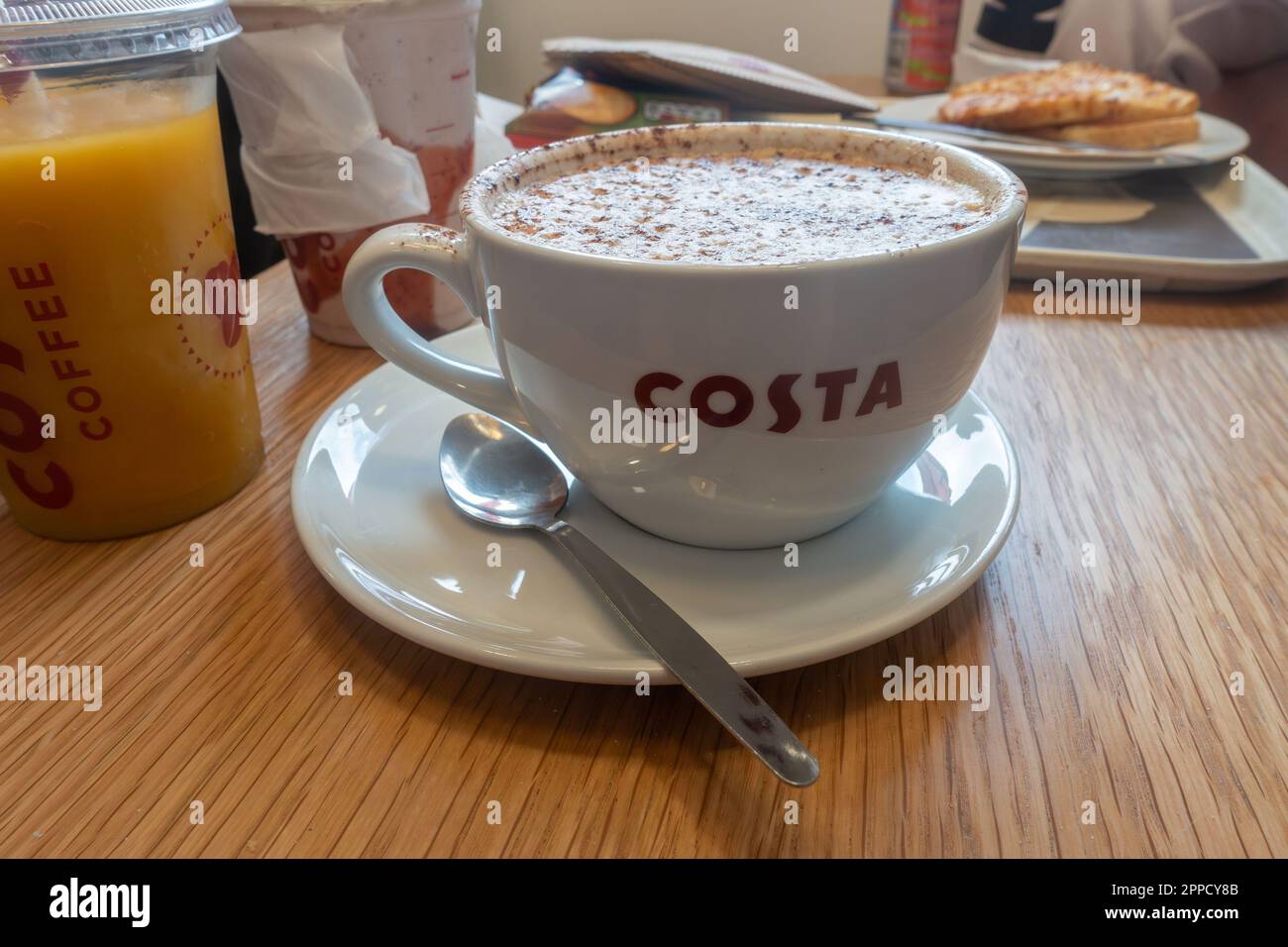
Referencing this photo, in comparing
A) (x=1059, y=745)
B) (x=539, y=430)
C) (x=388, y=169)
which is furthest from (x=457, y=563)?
(x=388, y=169)

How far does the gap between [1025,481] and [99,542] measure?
677mm

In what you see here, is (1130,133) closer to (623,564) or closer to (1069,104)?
(1069,104)

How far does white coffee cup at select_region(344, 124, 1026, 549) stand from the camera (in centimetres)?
48

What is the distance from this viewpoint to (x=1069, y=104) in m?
1.45

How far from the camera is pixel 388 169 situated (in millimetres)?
878

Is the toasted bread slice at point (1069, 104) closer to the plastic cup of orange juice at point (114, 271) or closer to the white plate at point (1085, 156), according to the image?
the white plate at point (1085, 156)

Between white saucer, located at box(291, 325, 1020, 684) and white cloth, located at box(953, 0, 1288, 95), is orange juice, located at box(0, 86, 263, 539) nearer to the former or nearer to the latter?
white saucer, located at box(291, 325, 1020, 684)

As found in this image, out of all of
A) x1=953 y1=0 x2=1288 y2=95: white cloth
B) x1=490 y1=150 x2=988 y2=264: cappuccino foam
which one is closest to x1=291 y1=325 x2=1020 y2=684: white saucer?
x1=490 y1=150 x2=988 y2=264: cappuccino foam

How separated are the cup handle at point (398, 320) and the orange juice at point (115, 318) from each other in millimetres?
119

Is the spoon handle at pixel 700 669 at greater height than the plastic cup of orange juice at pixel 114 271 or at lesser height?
lesser

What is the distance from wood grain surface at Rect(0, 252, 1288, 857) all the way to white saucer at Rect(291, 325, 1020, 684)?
1.7 inches

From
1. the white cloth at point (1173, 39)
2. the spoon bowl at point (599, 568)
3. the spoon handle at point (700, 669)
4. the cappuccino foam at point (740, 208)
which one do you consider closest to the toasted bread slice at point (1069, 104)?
the white cloth at point (1173, 39)

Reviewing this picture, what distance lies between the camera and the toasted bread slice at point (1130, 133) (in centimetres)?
139

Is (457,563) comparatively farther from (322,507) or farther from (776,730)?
(776,730)
